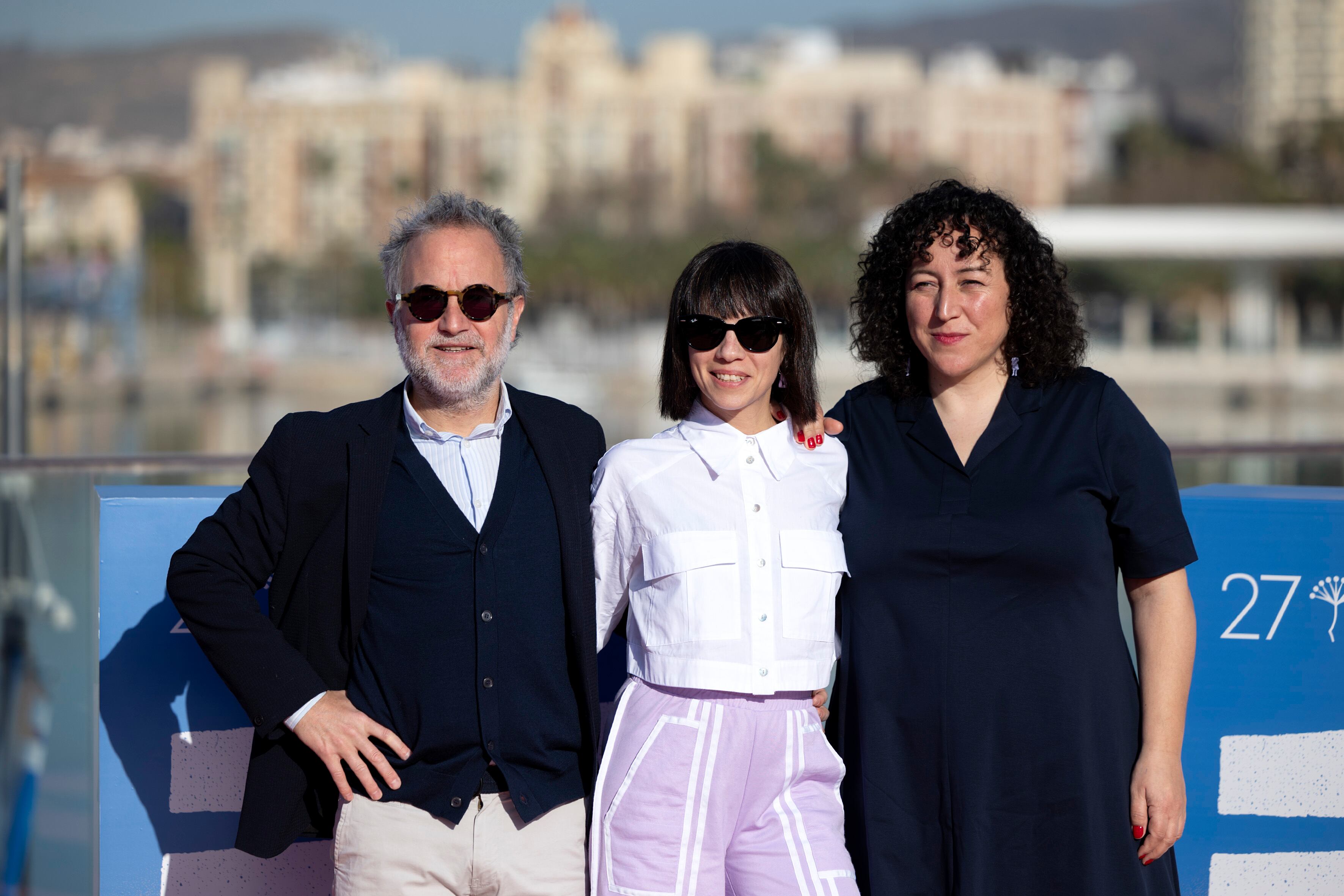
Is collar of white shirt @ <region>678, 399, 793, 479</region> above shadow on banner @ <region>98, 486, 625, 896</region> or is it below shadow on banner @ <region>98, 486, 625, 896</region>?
above

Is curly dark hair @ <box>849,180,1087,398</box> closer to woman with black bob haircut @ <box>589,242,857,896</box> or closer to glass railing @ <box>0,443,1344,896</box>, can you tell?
woman with black bob haircut @ <box>589,242,857,896</box>

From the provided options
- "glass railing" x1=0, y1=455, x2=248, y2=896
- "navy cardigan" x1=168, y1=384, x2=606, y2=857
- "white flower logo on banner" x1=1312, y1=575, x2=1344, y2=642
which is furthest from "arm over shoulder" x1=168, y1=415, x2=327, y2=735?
"white flower logo on banner" x1=1312, y1=575, x2=1344, y2=642

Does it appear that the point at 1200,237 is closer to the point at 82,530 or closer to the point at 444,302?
the point at 82,530

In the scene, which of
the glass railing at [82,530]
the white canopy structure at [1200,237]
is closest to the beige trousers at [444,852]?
the glass railing at [82,530]

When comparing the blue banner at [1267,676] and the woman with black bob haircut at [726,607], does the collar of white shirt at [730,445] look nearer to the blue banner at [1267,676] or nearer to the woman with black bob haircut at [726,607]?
the woman with black bob haircut at [726,607]

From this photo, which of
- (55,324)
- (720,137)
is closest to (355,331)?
(55,324)

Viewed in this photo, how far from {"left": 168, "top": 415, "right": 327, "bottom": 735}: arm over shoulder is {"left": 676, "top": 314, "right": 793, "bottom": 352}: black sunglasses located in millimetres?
780

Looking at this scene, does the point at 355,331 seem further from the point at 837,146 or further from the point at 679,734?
the point at 679,734

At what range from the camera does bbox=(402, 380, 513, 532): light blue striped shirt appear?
2551 mm

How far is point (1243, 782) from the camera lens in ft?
10.4

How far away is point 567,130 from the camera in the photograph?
96.5 m

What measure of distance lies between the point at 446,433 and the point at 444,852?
74 centimetres

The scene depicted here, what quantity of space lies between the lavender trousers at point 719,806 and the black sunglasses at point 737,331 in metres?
0.61

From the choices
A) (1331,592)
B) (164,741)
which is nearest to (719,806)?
(164,741)
